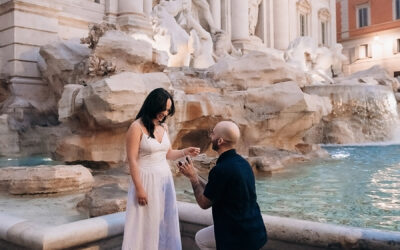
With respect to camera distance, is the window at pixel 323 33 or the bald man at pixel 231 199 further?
the window at pixel 323 33

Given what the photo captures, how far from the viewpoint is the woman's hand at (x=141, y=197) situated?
7.43 ft

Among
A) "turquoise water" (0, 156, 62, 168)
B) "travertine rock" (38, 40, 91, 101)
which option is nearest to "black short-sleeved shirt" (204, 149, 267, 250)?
"turquoise water" (0, 156, 62, 168)

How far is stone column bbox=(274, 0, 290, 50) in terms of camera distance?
2102 cm

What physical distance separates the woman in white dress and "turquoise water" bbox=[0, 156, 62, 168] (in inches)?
180

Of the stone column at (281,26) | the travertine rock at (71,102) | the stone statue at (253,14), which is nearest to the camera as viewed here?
the travertine rock at (71,102)

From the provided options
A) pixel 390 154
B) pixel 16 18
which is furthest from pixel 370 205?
pixel 16 18

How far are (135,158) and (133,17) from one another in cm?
1026

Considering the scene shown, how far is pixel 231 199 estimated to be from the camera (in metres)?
1.83

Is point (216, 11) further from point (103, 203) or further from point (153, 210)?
point (153, 210)

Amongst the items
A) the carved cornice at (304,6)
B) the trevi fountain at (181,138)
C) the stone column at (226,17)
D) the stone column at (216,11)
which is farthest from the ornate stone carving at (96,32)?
the carved cornice at (304,6)

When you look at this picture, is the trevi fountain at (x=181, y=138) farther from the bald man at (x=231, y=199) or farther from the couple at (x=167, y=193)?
the bald man at (x=231, y=199)

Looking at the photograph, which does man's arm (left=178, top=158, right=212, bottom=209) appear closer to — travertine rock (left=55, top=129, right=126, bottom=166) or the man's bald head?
the man's bald head

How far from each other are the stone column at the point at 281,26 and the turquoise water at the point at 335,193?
14694mm

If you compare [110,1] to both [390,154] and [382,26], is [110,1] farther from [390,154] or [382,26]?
[382,26]
